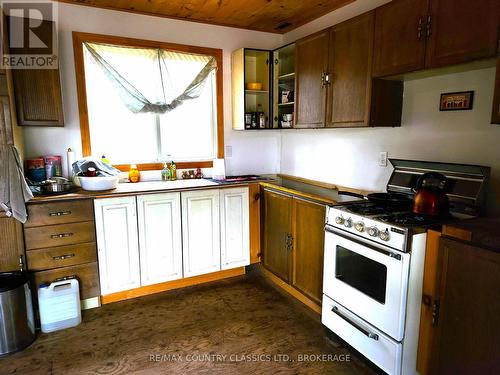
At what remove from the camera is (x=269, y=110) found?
11.2ft

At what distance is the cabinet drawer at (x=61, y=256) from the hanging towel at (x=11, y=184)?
328 mm

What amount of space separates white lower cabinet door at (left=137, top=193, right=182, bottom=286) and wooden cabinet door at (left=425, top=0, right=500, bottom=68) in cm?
212

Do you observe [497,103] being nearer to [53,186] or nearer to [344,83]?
[344,83]

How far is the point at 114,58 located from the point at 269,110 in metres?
1.53

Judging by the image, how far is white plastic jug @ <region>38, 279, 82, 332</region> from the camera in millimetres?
2391

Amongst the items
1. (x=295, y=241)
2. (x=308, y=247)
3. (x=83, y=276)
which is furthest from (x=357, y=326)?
(x=83, y=276)

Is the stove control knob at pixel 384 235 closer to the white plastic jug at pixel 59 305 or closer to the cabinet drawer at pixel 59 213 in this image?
the cabinet drawer at pixel 59 213

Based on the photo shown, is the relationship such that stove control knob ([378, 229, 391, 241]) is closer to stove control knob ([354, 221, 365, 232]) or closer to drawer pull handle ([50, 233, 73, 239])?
stove control knob ([354, 221, 365, 232])

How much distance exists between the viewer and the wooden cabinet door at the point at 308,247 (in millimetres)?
2428

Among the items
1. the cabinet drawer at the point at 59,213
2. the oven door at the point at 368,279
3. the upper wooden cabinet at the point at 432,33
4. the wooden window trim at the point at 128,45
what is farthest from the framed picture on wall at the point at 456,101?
the cabinet drawer at the point at 59,213

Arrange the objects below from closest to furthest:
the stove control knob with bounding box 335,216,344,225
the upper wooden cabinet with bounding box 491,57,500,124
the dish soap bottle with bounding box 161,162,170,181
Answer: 1. the upper wooden cabinet with bounding box 491,57,500,124
2. the stove control knob with bounding box 335,216,344,225
3. the dish soap bottle with bounding box 161,162,170,181

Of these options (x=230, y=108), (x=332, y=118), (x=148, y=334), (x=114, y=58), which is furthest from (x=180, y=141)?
(x=148, y=334)

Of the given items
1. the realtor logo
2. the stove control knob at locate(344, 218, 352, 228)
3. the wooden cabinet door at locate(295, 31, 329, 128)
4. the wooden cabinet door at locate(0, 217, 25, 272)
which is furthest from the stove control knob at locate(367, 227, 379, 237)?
the realtor logo

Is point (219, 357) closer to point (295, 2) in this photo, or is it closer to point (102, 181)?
point (102, 181)
